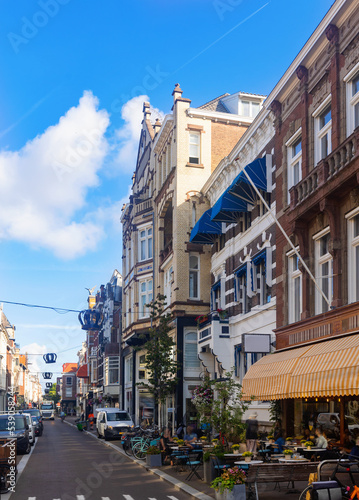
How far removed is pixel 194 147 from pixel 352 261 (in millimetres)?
22068

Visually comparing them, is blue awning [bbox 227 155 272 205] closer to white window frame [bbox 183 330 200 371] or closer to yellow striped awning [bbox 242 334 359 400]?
yellow striped awning [bbox 242 334 359 400]

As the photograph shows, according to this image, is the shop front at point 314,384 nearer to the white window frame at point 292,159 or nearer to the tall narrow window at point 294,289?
the tall narrow window at point 294,289

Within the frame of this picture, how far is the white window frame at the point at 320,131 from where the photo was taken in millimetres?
18309

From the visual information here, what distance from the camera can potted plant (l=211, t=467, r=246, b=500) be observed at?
12.9m

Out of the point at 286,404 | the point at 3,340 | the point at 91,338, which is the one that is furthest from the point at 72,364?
the point at 286,404

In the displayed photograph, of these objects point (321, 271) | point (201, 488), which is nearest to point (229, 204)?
point (321, 271)

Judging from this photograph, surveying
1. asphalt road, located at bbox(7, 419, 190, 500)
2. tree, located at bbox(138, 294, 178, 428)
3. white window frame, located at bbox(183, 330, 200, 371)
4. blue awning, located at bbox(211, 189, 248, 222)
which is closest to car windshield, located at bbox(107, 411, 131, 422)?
tree, located at bbox(138, 294, 178, 428)

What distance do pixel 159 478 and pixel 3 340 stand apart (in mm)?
70379

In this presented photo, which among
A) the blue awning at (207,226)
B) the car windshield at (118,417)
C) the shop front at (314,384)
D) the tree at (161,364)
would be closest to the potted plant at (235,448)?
the shop front at (314,384)

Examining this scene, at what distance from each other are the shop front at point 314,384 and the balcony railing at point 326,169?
4.42m

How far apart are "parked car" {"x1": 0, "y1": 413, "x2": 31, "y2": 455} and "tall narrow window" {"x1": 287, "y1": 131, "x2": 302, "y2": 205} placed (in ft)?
49.5

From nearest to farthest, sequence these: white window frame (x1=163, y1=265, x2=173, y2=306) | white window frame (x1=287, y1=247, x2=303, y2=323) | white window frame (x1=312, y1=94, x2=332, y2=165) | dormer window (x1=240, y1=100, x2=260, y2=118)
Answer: white window frame (x1=312, y1=94, x2=332, y2=165), white window frame (x1=287, y1=247, x2=303, y2=323), white window frame (x1=163, y1=265, x2=173, y2=306), dormer window (x1=240, y1=100, x2=260, y2=118)

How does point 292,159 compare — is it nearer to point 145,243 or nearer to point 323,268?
point 323,268

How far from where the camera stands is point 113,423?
125ft
